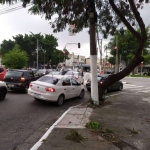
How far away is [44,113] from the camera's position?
7520 millimetres

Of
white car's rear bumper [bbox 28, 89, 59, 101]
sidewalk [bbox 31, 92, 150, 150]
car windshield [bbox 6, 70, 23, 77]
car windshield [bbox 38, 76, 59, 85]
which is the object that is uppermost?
car windshield [bbox 6, 70, 23, 77]

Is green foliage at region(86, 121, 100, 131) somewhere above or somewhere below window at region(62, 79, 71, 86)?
below

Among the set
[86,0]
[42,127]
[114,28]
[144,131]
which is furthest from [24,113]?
[114,28]

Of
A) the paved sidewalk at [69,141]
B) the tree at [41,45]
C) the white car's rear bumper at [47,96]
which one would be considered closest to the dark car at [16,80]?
the white car's rear bumper at [47,96]

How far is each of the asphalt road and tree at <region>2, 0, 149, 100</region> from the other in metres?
2.84

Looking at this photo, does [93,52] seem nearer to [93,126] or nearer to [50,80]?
[50,80]

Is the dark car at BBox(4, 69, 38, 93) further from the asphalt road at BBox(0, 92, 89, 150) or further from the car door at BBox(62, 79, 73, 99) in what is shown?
the car door at BBox(62, 79, 73, 99)

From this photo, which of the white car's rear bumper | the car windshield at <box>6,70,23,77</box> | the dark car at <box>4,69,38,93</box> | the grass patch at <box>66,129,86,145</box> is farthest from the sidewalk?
the car windshield at <box>6,70,23,77</box>

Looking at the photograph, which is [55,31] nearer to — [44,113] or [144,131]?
[44,113]

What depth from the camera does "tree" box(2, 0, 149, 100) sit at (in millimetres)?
8508

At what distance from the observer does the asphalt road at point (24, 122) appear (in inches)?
179

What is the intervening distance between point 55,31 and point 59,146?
23.7 ft

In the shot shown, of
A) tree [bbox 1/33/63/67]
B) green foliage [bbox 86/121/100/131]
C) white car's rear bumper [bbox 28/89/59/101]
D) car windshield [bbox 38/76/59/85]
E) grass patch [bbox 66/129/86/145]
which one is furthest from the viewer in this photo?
tree [bbox 1/33/63/67]

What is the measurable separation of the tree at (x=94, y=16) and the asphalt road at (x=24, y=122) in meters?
2.84
